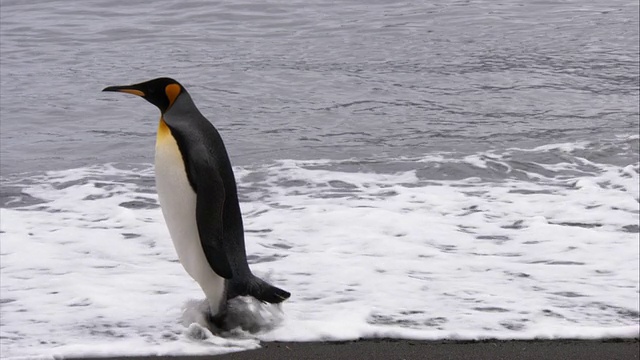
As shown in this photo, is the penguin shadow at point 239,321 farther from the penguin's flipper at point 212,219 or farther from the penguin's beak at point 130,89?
the penguin's beak at point 130,89

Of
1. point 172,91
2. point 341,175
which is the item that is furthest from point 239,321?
point 341,175

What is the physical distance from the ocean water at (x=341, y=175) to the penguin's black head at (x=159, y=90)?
0.63 metres

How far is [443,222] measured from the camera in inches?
198

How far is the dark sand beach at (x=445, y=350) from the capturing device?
10.3ft

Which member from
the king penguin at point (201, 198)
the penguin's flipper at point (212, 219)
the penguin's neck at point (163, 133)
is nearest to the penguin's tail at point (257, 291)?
the king penguin at point (201, 198)

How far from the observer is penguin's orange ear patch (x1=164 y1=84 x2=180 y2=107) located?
3371mm

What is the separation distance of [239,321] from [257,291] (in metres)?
0.11

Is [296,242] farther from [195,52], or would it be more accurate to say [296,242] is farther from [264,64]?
[195,52]

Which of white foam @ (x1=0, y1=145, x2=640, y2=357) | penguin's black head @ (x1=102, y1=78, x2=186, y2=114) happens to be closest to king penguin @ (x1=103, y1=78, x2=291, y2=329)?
penguin's black head @ (x1=102, y1=78, x2=186, y2=114)

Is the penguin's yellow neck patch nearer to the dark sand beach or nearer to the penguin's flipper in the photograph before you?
the penguin's flipper

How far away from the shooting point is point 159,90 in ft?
11.1

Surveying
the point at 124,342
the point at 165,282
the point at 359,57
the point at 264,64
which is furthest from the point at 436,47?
the point at 124,342

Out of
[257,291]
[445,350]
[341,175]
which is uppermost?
[257,291]

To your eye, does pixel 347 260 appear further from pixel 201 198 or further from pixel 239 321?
pixel 201 198
